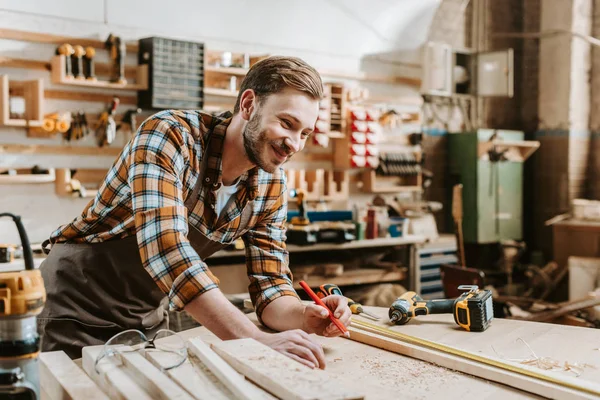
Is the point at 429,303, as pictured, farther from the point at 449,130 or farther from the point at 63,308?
the point at 449,130

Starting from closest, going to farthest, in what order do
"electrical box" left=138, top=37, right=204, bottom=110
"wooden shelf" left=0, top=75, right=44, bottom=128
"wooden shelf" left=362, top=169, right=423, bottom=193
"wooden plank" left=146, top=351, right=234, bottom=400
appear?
1. "wooden plank" left=146, top=351, right=234, bottom=400
2. "wooden shelf" left=0, top=75, right=44, bottom=128
3. "electrical box" left=138, top=37, right=204, bottom=110
4. "wooden shelf" left=362, top=169, right=423, bottom=193

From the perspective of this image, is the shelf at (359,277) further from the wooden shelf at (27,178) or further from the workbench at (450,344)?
the workbench at (450,344)

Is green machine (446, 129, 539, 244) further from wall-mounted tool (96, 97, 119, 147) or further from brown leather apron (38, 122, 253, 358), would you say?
brown leather apron (38, 122, 253, 358)

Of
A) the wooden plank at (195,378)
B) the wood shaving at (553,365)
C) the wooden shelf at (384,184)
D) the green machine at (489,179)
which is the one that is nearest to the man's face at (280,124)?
the wooden plank at (195,378)

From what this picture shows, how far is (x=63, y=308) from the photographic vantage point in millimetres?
1789

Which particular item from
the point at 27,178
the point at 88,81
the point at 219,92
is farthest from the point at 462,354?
the point at 219,92

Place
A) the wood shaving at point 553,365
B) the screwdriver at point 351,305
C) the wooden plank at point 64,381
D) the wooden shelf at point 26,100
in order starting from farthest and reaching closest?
the wooden shelf at point 26,100
the screwdriver at point 351,305
the wood shaving at point 553,365
the wooden plank at point 64,381

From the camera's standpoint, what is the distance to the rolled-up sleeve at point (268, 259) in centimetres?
178

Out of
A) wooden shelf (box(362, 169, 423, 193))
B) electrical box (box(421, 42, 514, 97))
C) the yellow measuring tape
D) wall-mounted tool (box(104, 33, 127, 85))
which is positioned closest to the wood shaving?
the yellow measuring tape

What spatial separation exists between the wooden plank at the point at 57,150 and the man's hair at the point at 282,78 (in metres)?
2.82

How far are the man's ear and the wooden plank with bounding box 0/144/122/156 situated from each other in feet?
9.07

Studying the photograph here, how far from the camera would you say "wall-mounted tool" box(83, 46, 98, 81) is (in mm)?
4031

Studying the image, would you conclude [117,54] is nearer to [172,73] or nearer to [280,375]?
[172,73]

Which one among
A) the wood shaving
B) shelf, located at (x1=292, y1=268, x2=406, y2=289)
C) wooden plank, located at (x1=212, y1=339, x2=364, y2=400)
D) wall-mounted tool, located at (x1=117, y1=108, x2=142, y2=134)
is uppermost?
wall-mounted tool, located at (x1=117, y1=108, x2=142, y2=134)
